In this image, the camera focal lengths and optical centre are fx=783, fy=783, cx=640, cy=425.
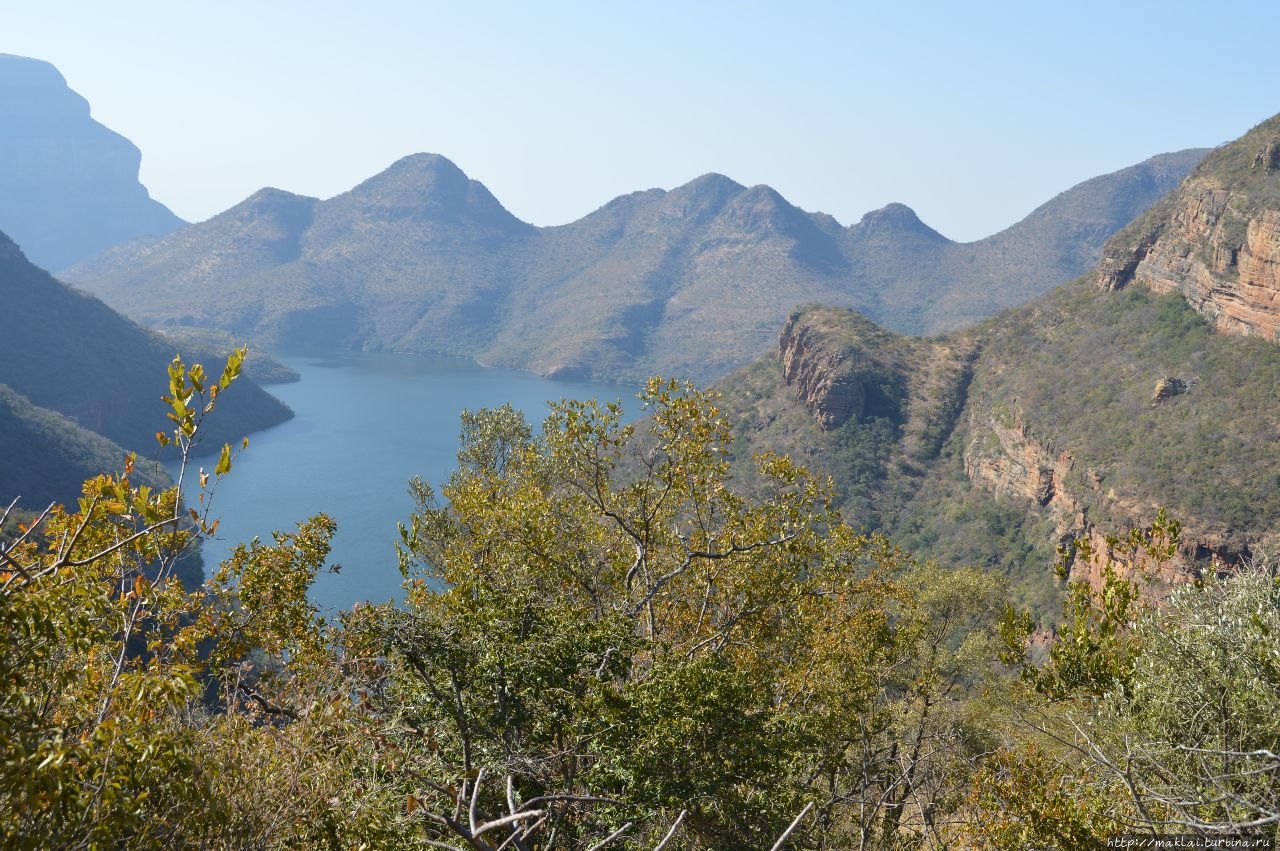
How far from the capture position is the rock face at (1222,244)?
55469 mm

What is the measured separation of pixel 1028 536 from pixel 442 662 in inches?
2369

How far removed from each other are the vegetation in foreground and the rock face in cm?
5770

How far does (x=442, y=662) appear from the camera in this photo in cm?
786

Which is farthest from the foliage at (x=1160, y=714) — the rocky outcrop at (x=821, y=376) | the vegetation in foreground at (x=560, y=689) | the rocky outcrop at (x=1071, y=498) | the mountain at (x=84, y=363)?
the mountain at (x=84, y=363)

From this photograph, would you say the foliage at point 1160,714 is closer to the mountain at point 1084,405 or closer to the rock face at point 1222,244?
the mountain at point 1084,405

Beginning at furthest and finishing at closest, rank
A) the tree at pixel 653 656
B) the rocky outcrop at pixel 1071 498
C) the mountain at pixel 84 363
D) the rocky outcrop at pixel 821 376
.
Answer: the mountain at pixel 84 363, the rocky outcrop at pixel 821 376, the rocky outcrop at pixel 1071 498, the tree at pixel 653 656

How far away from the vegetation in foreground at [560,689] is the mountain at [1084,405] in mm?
32105

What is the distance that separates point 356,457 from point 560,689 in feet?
379

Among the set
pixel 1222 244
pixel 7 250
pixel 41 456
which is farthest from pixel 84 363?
pixel 1222 244

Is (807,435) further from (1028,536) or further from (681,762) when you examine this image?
A: (681,762)

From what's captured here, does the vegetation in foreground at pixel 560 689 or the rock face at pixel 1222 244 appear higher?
the rock face at pixel 1222 244

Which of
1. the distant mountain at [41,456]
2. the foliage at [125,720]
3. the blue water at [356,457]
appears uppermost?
the foliage at [125,720]

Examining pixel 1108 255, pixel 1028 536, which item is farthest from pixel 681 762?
pixel 1108 255

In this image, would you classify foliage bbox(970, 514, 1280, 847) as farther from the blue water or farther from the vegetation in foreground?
the blue water
